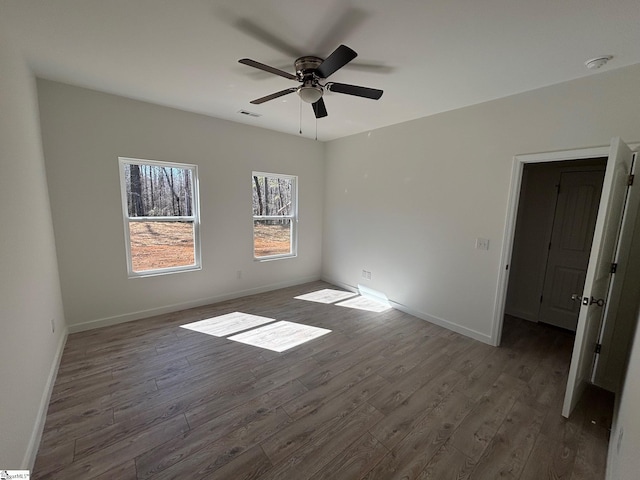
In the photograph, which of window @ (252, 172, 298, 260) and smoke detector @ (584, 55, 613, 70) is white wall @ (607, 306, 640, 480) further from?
window @ (252, 172, 298, 260)

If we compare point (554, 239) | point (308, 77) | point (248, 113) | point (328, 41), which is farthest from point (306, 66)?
point (554, 239)

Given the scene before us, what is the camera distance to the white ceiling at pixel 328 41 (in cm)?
158

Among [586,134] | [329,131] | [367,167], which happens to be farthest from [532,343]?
[329,131]

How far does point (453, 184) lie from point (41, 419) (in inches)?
172

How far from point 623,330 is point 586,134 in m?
1.75

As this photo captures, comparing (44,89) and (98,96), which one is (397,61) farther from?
(44,89)

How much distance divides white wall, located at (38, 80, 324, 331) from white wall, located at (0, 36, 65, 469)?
352mm

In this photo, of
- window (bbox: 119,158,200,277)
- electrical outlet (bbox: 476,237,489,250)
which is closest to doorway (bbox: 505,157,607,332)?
electrical outlet (bbox: 476,237,489,250)

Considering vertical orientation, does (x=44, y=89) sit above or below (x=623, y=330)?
above

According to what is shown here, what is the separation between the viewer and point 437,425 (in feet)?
6.27

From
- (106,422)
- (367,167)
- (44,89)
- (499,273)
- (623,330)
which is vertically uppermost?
(44,89)

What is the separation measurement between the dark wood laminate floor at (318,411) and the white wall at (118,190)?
57 cm

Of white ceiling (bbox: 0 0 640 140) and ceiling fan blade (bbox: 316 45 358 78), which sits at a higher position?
white ceiling (bbox: 0 0 640 140)

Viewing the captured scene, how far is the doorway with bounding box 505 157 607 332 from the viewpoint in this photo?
3316 millimetres
